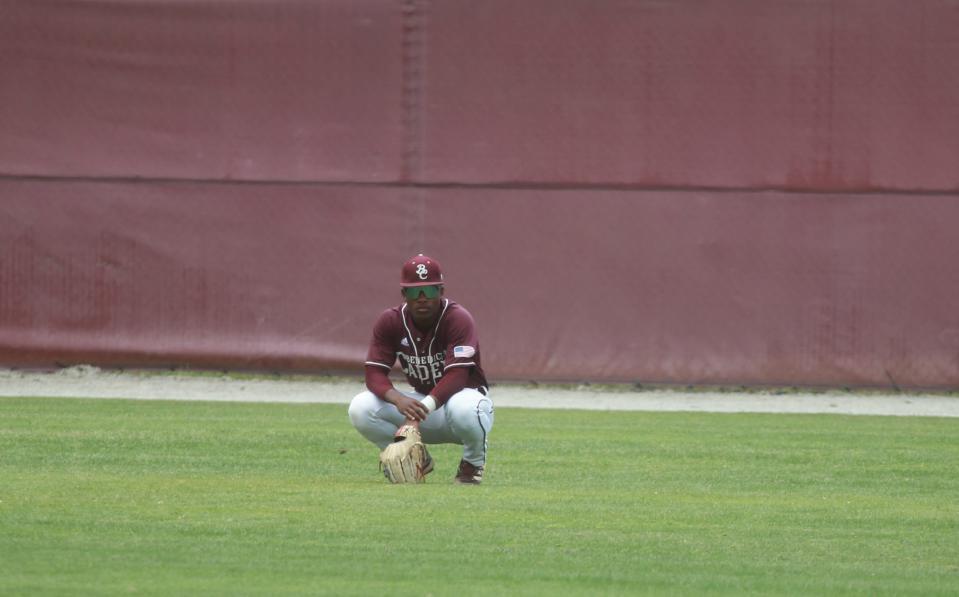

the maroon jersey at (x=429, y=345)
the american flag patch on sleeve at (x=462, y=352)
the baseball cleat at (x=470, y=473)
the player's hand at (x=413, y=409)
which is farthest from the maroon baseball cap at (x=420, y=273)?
the baseball cleat at (x=470, y=473)

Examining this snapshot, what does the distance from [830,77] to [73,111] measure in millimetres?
7616

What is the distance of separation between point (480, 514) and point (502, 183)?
29.8 ft

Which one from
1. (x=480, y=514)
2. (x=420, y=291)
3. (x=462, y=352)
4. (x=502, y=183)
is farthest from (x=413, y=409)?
(x=502, y=183)

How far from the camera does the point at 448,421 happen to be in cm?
865

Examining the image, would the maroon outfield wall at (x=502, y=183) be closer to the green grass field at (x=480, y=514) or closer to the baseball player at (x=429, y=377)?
the green grass field at (x=480, y=514)

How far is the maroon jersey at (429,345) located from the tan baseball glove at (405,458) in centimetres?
44

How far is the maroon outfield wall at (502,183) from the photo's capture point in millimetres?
15781

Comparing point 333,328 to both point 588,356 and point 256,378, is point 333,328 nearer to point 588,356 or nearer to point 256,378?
point 256,378

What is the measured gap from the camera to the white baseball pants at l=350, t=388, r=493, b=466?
847cm

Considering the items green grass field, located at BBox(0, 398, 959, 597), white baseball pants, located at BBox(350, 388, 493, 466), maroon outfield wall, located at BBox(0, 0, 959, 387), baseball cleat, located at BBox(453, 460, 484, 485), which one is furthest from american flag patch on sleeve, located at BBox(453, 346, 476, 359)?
maroon outfield wall, located at BBox(0, 0, 959, 387)

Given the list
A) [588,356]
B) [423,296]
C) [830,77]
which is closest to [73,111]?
[588,356]

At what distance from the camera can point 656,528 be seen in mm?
6879

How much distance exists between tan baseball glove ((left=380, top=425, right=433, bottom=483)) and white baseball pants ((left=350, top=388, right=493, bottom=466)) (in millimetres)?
259

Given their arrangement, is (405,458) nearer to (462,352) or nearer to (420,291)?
(462,352)
